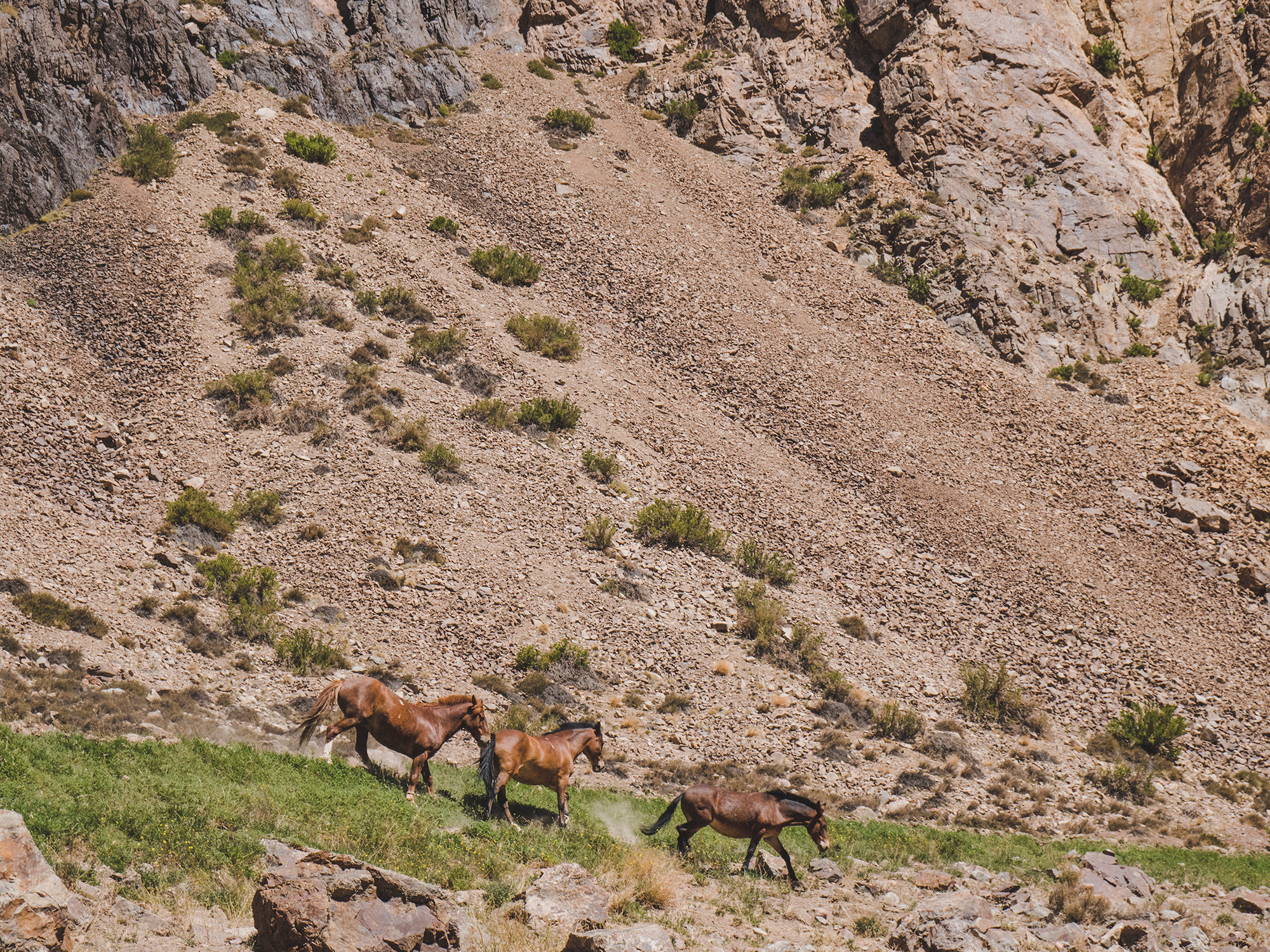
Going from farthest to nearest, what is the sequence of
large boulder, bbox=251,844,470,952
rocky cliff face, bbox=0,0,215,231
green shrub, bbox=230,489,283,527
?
1. rocky cliff face, bbox=0,0,215,231
2. green shrub, bbox=230,489,283,527
3. large boulder, bbox=251,844,470,952

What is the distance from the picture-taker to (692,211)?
32031 millimetres

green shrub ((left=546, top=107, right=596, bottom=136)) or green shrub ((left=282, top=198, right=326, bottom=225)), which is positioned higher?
green shrub ((left=546, top=107, right=596, bottom=136))

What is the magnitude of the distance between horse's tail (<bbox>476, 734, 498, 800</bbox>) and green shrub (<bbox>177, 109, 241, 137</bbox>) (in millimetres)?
26539

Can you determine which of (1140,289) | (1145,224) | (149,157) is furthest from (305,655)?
(1145,224)

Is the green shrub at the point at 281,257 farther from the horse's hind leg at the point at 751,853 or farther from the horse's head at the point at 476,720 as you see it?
the horse's hind leg at the point at 751,853

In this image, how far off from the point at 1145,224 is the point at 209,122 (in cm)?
3336

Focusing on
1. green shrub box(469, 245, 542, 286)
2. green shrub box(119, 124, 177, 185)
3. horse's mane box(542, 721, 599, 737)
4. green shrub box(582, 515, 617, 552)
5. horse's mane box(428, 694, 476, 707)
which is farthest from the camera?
green shrub box(469, 245, 542, 286)

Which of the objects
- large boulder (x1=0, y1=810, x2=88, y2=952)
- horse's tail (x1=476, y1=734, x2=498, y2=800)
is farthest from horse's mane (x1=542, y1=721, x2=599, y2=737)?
large boulder (x1=0, y1=810, x2=88, y2=952)

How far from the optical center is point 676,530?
830 inches

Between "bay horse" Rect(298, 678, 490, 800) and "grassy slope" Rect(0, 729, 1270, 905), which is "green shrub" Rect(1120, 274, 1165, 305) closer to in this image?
"grassy slope" Rect(0, 729, 1270, 905)

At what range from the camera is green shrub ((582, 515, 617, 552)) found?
20312mm

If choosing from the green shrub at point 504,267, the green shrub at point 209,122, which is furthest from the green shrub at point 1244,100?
the green shrub at point 209,122

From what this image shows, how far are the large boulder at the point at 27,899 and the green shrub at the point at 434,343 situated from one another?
18930 mm

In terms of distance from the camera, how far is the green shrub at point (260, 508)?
61.0 feet
